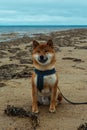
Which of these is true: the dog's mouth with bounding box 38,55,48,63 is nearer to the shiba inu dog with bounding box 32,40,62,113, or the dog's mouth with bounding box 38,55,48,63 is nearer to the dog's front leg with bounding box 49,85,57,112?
the shiba inu dog with bounding box 32,40,62,113

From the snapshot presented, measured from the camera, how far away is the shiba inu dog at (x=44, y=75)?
6.16 metres

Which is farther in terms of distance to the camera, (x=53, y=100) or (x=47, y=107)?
(x=47, y=107)

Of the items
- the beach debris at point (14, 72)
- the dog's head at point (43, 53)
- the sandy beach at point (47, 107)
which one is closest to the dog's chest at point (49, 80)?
the dog's head at point (43, 53)

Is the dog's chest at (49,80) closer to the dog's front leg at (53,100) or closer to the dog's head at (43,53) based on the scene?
the dog's front leg at (53,100)

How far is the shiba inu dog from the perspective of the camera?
6164 millimetres

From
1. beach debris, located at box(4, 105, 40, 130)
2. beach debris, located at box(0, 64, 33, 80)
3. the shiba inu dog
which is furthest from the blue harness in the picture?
beach debris, located at box(0, 64, 33, 80)

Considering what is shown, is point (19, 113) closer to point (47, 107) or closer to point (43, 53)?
point (47, 107)

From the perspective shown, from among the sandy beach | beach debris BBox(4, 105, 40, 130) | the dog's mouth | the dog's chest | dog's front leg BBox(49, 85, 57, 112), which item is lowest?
the sandy beach

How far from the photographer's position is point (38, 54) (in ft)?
20.2

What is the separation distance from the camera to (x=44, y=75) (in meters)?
6.39

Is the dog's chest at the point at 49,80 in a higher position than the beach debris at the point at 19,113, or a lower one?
higher

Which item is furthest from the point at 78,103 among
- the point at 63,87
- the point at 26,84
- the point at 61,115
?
the point at 26,84

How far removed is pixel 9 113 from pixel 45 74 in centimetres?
97

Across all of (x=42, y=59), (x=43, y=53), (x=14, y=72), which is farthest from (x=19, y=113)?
(x=14, y=72)
